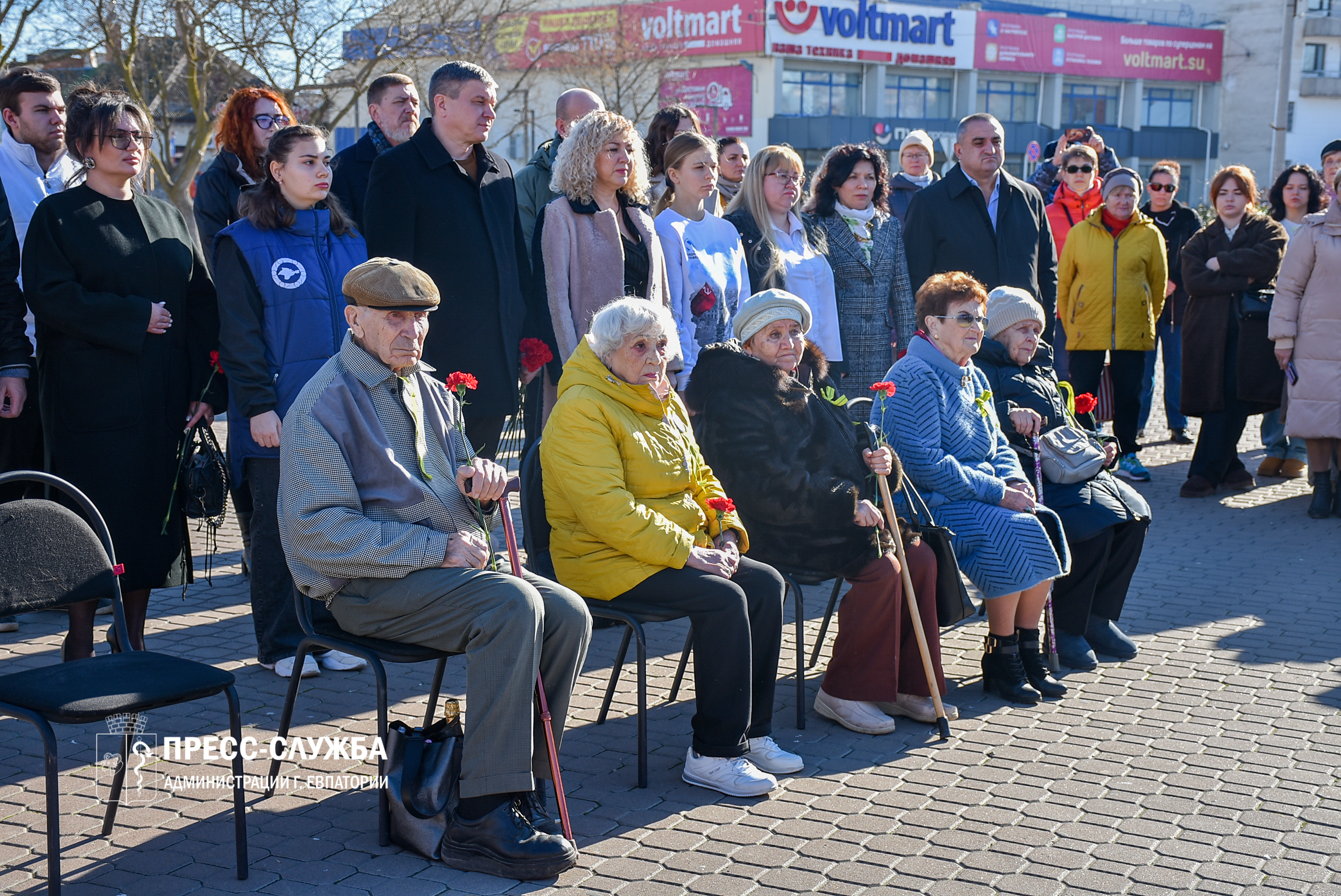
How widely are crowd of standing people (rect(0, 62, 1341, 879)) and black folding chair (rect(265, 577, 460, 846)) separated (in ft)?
0.20

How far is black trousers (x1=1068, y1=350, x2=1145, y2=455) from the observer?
927 cm

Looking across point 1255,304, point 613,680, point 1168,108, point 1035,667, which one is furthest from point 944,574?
point 1168,108

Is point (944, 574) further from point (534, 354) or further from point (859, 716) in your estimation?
point (534, 354)

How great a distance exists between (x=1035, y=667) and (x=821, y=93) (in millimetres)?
49774

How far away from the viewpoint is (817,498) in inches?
193

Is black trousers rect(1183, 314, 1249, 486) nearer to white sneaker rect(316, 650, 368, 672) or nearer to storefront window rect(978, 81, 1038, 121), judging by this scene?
white sneaker rect(316, 650, 368, 672)

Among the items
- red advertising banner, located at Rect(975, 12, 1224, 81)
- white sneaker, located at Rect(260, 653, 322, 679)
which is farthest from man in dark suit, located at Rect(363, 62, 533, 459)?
red advertising banner, located at Rect(975, 12, 1224, 81)

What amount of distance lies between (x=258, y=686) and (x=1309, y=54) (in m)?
71.5

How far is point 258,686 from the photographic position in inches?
202

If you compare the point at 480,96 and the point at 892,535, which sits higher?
the point at 480,96

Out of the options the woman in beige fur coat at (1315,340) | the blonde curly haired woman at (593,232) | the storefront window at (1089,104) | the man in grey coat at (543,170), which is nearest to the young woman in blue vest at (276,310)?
the blonde curly haired woman at (593,232)

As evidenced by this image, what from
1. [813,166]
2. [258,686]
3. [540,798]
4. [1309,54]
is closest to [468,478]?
[540,798]

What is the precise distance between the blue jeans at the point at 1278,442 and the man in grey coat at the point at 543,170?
236 inches

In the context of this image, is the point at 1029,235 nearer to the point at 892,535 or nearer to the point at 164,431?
the point at 892,535
